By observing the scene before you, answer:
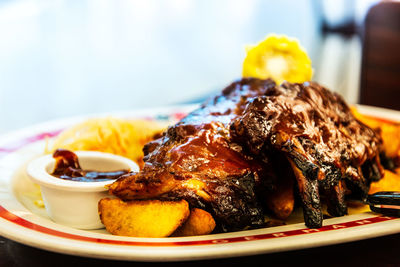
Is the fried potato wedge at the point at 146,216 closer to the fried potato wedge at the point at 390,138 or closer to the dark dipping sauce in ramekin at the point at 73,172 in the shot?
the dark dipping sauce in ramekin at the point at 73,172

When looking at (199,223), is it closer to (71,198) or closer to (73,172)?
(71,198)

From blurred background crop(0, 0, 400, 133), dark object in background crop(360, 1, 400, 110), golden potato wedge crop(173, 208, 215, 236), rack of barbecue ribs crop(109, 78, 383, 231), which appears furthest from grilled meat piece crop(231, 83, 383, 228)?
dark object in background crop(360, 1, 400, 110)

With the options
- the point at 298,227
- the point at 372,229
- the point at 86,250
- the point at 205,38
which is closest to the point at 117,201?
the point at 86,250

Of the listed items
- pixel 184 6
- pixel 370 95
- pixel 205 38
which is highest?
pixel 184 6

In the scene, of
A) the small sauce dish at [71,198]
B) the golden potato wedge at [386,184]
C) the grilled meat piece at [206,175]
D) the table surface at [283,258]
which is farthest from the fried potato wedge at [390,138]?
the small sauce dish at [71,198]

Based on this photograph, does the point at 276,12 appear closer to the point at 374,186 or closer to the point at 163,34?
the point at 163,34

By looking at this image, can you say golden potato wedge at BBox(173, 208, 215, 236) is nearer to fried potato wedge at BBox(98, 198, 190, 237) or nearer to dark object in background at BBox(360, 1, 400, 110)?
fried potato wedge at BBox(98, 198, 190, 237)
